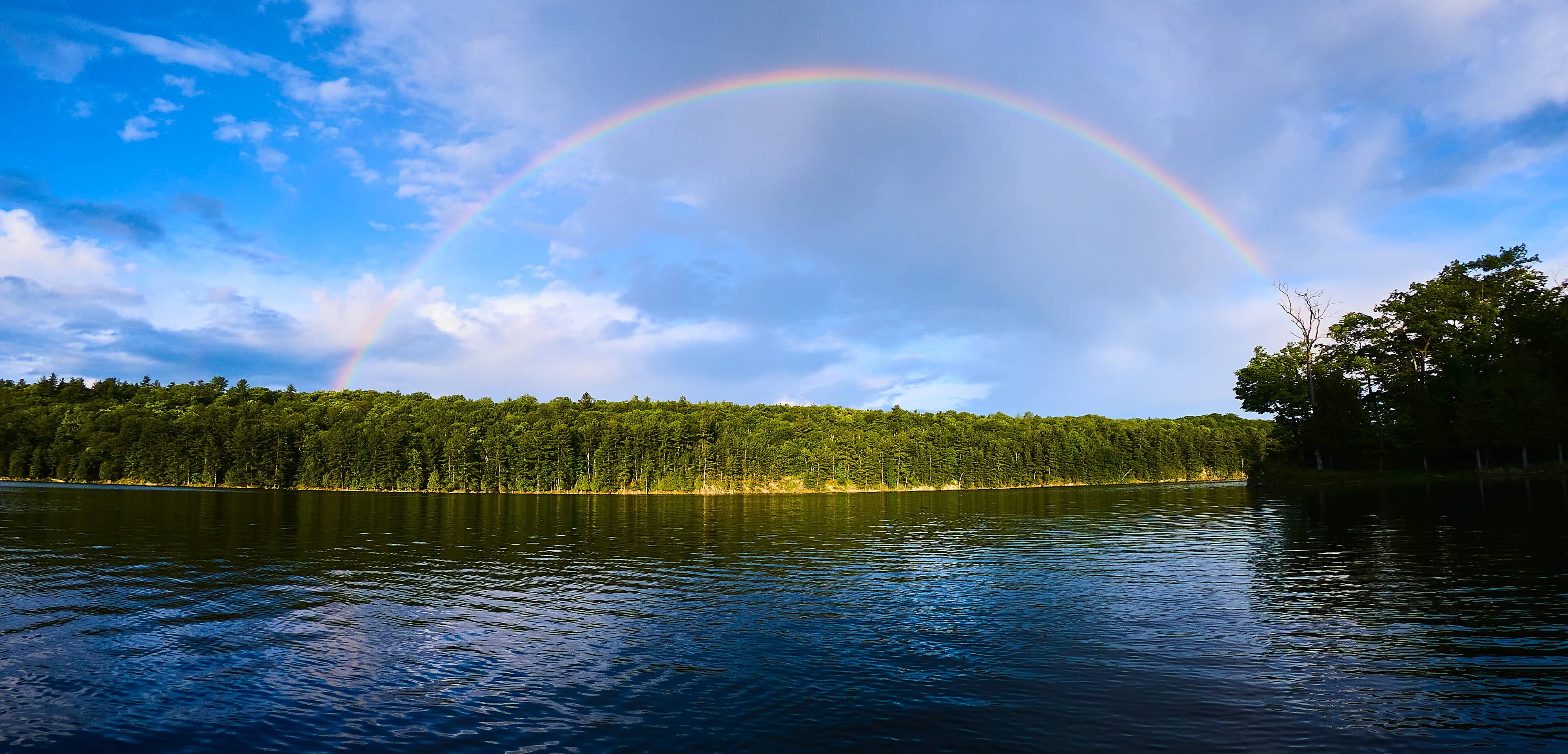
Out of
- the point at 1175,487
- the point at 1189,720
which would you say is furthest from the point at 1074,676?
the point at 1175,487

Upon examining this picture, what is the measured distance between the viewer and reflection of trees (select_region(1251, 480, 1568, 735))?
15602 millimetres

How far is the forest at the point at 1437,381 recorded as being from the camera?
3499 inches

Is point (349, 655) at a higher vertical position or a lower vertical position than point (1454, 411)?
lower

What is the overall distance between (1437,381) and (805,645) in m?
117

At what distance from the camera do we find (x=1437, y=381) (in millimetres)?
100938

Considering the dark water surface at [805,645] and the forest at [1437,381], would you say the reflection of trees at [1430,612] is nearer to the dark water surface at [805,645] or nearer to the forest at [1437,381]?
the dark water surface at [805,645]

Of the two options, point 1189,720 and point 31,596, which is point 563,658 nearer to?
point 1189,720

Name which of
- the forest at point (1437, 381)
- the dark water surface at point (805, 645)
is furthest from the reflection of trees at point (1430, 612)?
the forest at point (1437, 381)

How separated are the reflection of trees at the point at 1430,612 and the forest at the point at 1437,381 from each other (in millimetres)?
50939

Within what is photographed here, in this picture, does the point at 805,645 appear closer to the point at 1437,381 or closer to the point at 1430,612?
the point at 1430,612

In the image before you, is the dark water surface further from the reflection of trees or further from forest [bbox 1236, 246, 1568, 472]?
forest [bbox 1236, 246, 1568, 472]

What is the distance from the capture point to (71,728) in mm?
15438

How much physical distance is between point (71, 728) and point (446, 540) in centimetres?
4266

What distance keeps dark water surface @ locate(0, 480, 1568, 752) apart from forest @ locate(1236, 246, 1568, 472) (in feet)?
173
